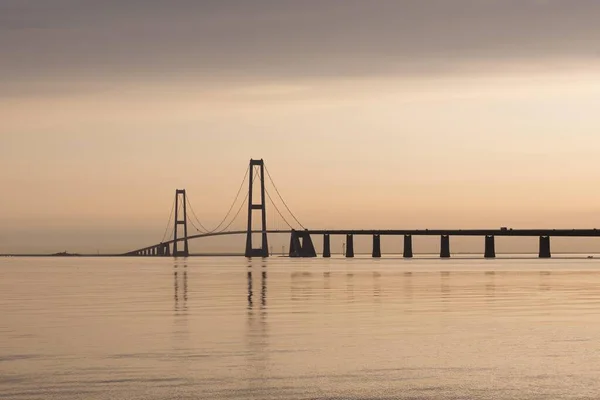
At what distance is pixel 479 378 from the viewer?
683 inches

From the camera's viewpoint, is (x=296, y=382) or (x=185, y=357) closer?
(x=296, y=382)

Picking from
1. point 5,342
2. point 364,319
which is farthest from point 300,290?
point 5,342

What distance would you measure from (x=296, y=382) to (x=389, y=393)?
67.4 inches

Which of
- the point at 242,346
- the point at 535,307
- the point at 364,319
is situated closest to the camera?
the point at 242,346

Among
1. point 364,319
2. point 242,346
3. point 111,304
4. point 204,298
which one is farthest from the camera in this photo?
point 204,298

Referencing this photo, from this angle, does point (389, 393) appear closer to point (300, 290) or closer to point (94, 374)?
point (94, 374)

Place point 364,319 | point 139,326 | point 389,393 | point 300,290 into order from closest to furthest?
point 389,393, point 139,326, point 364,319, point 300,290

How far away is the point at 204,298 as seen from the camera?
43.1m

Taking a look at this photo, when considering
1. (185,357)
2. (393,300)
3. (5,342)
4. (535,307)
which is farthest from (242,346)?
(393,300)

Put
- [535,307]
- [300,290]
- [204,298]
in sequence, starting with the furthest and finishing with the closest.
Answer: [300,290]
[204,298]
[535,307]

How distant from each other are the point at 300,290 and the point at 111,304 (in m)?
14.1

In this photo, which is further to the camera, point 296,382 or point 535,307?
point 535,307

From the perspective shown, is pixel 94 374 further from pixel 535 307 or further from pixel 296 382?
pixel 535 307

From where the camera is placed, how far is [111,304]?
38562mm
